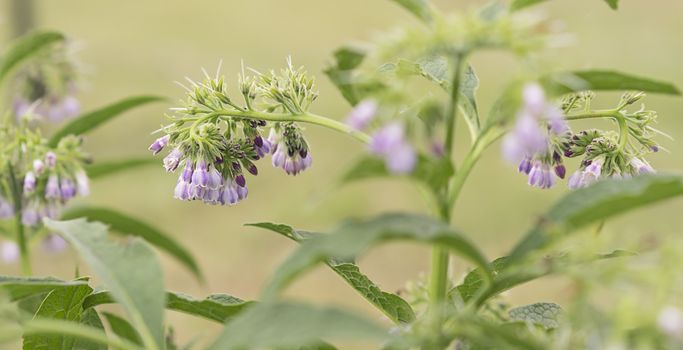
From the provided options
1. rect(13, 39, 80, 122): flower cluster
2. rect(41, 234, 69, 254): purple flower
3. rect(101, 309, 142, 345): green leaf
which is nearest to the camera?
rect(101, 309, 142, 345): green leaf

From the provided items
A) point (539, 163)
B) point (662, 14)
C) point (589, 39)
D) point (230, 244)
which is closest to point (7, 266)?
point (230, 244)

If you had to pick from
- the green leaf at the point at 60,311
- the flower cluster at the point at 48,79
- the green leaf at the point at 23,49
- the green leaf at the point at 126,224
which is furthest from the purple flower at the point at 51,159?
the flower cluster at the point at 48,79

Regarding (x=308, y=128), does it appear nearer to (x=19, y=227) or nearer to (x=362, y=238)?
(x=19, y=227)

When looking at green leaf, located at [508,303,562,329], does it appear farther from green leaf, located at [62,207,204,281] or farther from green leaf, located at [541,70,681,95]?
green leaf, located at [62,207,204,281]

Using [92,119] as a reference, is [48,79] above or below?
above

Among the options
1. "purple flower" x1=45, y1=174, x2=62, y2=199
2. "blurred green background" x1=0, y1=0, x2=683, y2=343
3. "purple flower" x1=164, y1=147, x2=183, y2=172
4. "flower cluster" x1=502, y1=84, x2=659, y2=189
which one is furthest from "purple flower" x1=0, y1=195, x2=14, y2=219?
"blurred green background" x1=0, y1=0, x2=683, y2=343

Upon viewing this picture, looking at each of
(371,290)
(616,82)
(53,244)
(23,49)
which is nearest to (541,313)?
(371,290)
